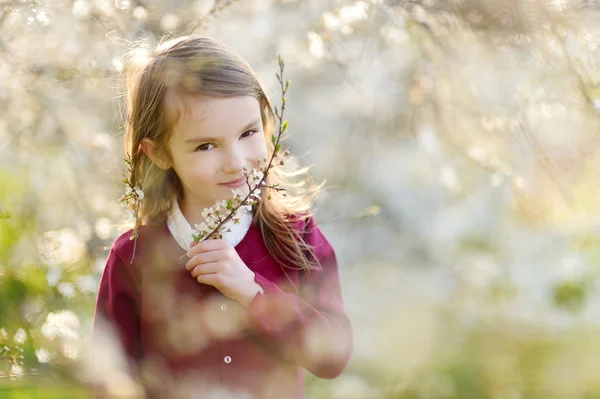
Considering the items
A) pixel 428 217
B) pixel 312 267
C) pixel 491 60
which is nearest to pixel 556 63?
pixel 491 60

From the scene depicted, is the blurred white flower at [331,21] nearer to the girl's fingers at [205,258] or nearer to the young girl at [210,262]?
the young girl at [210,262]

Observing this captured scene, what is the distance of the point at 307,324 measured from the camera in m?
1.30

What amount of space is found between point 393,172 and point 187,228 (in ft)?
6.75

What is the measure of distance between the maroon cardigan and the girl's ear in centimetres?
13

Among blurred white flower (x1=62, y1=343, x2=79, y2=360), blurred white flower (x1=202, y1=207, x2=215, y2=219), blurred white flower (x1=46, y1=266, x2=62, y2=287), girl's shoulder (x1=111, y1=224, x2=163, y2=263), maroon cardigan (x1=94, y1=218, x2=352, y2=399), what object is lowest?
blurred white flower (x1=62, y1=343, x2=79, y2=360)

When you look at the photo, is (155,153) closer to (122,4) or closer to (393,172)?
(122,4)

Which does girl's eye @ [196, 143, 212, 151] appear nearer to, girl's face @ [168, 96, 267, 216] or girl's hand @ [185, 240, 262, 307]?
girl's face @ [168, 96, 267, 216]

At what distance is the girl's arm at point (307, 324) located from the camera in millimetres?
1278

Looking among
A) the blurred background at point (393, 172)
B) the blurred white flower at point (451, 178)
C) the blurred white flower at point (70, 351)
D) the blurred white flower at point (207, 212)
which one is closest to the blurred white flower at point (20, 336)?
the blurred background at point (393, 172)

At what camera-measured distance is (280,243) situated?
1.40 m

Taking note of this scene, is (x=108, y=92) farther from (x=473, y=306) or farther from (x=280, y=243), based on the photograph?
(x=473, y=306)

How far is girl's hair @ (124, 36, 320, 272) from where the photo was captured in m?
1.28

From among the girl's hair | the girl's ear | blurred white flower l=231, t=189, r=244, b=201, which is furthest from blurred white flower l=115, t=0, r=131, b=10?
blurred white flower l=231, t=189, r=244, b=201

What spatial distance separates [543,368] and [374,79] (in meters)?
1.31
